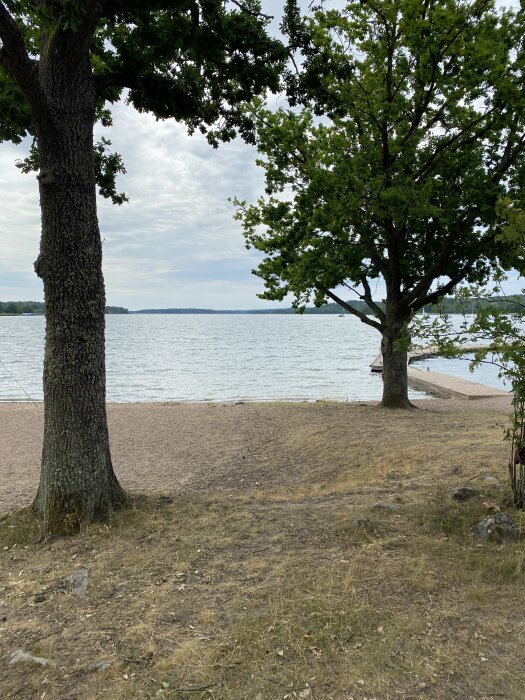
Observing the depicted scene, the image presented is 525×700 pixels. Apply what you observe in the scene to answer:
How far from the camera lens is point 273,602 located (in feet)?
10.7

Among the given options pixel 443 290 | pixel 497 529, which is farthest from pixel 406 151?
pixel 497 529

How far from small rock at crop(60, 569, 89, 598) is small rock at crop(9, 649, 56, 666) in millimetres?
644

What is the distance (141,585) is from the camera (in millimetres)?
3598

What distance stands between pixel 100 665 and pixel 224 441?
824 cm

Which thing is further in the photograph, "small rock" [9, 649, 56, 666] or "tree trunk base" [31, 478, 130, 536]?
"tree trunk base" [31, 478, 130, 536]

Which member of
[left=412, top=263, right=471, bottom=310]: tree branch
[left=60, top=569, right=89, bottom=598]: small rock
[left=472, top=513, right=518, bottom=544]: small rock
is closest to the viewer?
[left=60, top=569, right=89, bottom=598]: small rock

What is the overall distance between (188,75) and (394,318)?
8644mm

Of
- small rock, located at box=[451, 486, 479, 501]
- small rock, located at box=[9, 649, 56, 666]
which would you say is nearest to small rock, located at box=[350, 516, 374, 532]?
small rock, located at box=[451, 486, 479, 501]

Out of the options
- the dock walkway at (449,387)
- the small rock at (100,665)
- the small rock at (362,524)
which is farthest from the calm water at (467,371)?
the small rock at (100,665)

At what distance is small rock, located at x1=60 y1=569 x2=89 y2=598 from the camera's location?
3.56 metres

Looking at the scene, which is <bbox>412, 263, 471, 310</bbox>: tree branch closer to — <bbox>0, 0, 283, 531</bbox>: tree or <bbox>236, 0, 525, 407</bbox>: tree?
<bbox>236, 0, 525, 407</bbox>: tree

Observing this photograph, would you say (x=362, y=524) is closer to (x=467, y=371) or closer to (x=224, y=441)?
(x=224, y=441)

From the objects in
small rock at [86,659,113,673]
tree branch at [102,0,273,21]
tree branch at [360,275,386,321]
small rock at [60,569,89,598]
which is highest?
tree branch at [102,0,273,21]

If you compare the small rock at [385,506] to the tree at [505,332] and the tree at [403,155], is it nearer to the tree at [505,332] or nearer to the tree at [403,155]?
the tree at [505,332]
